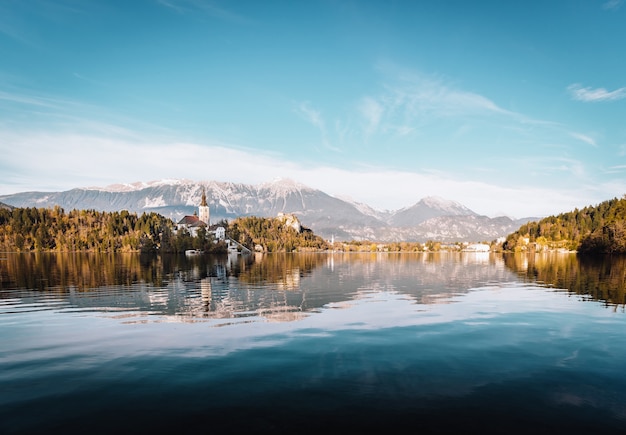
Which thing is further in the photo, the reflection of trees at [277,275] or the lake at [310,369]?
the reflection of trees at [277,275]

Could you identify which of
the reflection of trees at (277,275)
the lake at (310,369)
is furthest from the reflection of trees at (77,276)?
the lake at (310,369)

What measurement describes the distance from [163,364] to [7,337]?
15.1m

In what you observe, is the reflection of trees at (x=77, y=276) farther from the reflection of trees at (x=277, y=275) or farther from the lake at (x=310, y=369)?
the lake at (x=310, y=369)

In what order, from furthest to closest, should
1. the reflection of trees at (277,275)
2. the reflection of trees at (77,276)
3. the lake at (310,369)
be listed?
the reflection of trees at (277,275) → the reflection of trees at (77,276) → the lake at (310,369)

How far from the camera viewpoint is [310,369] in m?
20.1

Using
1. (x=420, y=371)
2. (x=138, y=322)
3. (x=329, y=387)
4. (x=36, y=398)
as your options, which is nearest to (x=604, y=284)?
(x=420, y=371)

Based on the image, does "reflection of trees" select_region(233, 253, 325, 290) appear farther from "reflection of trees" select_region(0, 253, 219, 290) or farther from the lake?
the lake

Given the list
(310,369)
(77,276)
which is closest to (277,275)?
(77,276)

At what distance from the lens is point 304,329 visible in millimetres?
29391

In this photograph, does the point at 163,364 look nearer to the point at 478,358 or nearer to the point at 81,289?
the point at 478,358

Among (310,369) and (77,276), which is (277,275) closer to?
(77,276)

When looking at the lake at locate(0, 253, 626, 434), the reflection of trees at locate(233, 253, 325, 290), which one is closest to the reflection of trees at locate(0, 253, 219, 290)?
the reflection of trees at locate(233, 253, 325, 290)

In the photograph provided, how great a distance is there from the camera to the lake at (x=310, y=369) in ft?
47.9

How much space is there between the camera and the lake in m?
14.6
